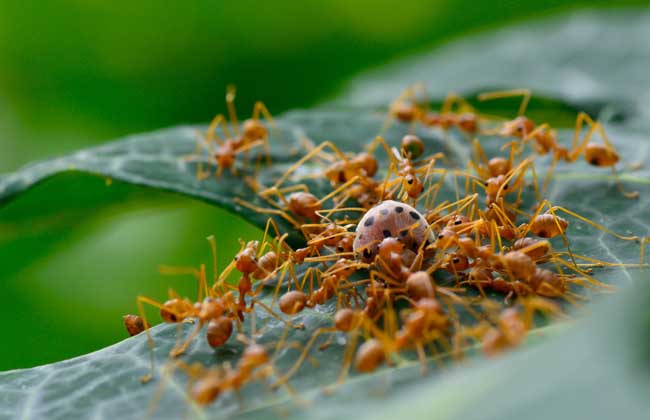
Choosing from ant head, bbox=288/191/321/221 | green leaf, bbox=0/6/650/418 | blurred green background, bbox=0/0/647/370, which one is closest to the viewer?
green leaf, bbox=0/6/650/418

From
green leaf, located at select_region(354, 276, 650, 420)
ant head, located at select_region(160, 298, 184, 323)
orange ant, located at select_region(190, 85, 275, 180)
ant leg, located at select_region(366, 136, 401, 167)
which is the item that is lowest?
ant head, located at select_region(160, 298, 184, 323)

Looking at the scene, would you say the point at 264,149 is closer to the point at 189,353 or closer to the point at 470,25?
the point at 189,353

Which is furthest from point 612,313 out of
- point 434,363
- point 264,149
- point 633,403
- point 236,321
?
point 264,149

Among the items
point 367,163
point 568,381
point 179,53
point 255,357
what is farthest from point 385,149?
point 179,53

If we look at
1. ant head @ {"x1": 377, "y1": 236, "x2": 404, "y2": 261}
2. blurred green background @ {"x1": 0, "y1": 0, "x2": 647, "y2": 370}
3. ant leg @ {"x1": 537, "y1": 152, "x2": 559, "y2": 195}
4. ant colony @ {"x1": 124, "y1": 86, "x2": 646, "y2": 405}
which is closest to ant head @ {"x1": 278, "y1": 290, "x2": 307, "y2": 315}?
Result: ant colony @ {"x1": 124, "y1": 86, "x2": 646, "y2": 405}

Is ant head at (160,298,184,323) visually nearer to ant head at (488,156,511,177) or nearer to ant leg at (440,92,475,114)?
ant head at (488,156,511,177)

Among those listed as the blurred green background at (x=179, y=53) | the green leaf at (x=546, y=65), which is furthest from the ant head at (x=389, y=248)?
the blurred green background at (x=179, y=53)

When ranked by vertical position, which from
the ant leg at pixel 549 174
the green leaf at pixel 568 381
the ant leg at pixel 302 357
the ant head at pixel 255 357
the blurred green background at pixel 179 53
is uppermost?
the blurred green background at pixel 179 53

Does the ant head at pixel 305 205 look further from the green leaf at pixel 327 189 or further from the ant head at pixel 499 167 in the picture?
the ant head at pixel 499 167

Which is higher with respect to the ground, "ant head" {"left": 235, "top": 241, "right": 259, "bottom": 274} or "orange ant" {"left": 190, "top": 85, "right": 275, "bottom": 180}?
"orange ant" {"left": 190, "top": 85, "right": 275, "bottom": 180}
